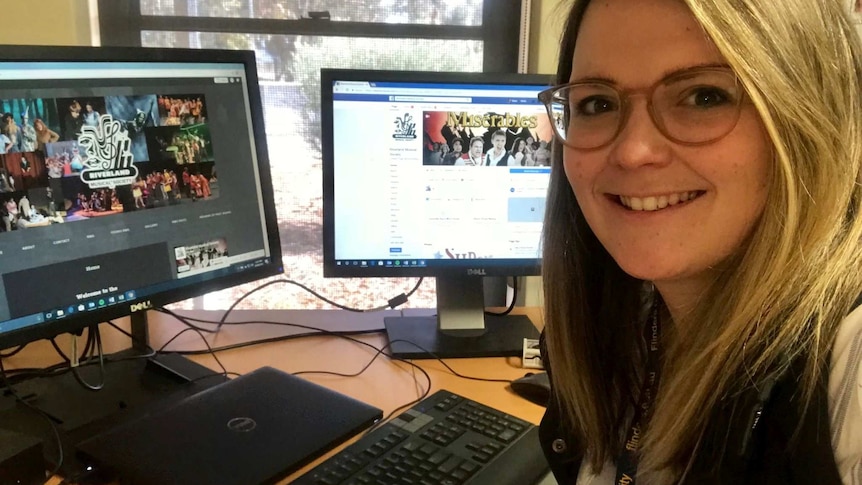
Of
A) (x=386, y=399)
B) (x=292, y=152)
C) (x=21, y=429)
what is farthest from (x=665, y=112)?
(x=292, y=152)

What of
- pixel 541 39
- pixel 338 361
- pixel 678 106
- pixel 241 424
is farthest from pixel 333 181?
pixel 541 39

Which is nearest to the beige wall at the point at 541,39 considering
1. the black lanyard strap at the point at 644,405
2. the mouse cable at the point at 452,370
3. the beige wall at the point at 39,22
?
the mouse cable at the point at 452,370

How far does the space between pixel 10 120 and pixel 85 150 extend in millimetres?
95

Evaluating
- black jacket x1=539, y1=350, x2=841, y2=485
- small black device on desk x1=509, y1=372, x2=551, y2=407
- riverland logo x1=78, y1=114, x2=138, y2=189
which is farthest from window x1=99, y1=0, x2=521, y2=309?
black jacket x1=539, y1=350, x2=841, y2=485

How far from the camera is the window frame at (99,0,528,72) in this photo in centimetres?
177

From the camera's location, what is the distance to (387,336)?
1338 mm

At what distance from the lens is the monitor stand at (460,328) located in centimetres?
127

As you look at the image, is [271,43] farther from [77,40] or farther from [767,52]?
[767,52]

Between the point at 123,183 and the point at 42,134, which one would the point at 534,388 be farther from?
the point at 42,134

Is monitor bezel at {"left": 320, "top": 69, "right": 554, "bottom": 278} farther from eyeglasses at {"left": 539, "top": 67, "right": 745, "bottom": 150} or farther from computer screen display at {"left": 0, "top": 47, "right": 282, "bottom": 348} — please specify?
eyeglasses at {"left": 539, "top": 67, "right": 745, "bottom": 150}

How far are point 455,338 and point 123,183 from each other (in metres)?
0.65

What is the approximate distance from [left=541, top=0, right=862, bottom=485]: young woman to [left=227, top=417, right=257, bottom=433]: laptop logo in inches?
19.8

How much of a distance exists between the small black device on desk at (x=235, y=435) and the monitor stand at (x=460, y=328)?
28 cm

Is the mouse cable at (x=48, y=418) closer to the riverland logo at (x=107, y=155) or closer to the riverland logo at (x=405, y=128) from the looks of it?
the riverland logo at (x=107, y=155)
